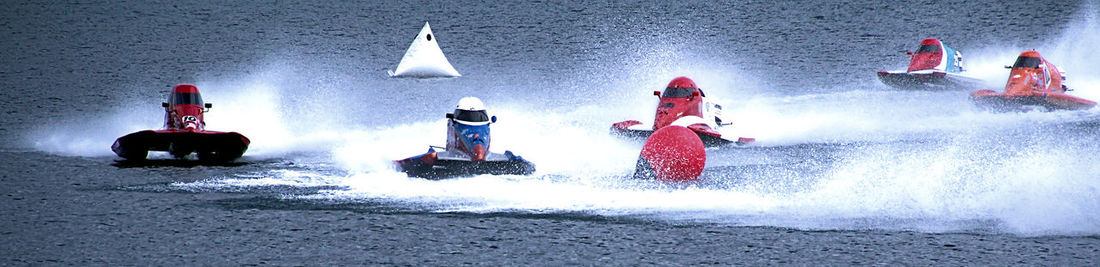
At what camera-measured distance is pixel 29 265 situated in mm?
14789

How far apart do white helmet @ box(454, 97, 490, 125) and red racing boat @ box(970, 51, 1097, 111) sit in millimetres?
20659

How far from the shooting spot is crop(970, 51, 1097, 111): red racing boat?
37.9 m

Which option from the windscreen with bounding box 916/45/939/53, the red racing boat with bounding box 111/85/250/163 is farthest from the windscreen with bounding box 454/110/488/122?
the windscreen with bounding box 916/45/939/53

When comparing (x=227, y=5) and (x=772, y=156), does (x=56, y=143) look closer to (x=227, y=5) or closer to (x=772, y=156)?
(x=772, y=156)

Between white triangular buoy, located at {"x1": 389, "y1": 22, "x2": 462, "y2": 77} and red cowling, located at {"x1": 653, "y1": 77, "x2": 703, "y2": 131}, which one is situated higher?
white triangular buoy, located at {"x1": 389, "y1": 22, "x2": 462, "y2": 77}

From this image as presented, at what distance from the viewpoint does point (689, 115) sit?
29.9 metres

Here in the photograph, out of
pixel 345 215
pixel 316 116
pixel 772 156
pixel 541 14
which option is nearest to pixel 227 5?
pixel 541 14

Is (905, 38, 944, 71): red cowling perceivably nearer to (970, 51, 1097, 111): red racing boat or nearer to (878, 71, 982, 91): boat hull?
(878, 71, 982, 91): boat hull

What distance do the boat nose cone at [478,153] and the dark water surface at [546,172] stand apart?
0.32 metres

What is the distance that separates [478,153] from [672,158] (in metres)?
3.25

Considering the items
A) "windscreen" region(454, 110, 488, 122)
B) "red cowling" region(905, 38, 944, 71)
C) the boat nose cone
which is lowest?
the boat nose cone

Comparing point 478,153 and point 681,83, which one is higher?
point 681,83

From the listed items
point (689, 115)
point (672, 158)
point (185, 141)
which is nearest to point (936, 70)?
point (689, 115)

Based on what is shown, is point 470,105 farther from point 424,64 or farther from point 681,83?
point 424,64
